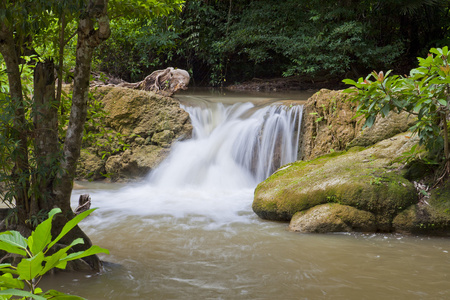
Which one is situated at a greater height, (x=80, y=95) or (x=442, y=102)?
(x=80, y=95)

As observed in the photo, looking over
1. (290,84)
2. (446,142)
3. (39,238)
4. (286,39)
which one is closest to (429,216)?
(446,142)

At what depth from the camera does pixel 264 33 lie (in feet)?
54.5

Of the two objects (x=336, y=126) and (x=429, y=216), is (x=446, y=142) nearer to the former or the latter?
(x=429, y=216)

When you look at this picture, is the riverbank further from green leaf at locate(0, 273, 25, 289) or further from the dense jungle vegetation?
green leaf at locate(0, 273, 25, 289)

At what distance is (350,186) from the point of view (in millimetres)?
5730

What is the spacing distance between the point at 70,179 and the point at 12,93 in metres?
0.84

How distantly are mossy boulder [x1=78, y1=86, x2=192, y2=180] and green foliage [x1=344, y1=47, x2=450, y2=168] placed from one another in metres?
5.19

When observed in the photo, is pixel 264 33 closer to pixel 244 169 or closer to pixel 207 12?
pixel 207 12

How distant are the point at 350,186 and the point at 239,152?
3.75m

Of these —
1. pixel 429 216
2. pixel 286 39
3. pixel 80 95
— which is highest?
pixel 286 39

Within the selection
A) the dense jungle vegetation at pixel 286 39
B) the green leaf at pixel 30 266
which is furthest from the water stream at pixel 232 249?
the dense jungle vegetation at pixel 286 39

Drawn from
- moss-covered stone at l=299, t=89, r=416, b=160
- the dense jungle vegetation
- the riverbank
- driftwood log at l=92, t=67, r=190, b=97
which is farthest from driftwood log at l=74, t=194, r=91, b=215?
the riverbank

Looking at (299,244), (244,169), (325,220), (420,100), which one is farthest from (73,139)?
(244,169)

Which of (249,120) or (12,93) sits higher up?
(12,93)
